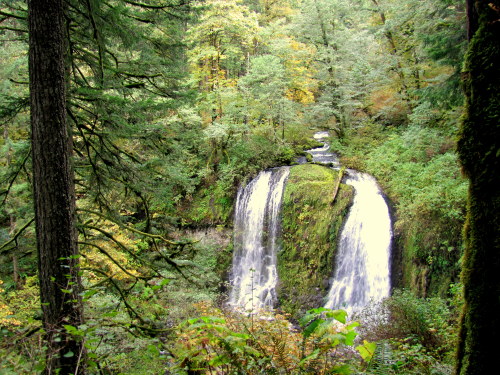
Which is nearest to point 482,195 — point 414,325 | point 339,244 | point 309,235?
point 414,325

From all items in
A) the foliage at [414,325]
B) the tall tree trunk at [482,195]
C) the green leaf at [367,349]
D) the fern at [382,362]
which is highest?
the tall tree trunk at [482,195]

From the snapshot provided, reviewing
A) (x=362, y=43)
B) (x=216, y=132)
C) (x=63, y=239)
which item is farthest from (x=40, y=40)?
(x=362, y=43)

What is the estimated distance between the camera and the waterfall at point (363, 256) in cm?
1023

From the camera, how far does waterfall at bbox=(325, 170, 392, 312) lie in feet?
33.6

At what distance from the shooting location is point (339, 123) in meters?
16.5

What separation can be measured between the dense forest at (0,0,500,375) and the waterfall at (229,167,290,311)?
0.51 metres

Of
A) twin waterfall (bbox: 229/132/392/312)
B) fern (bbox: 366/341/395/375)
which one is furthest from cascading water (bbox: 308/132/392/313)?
fern (bbox: 366/341/395/375)

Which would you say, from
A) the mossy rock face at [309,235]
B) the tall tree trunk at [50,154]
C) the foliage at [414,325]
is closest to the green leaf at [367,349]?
the tall tree trunk at [50,154]

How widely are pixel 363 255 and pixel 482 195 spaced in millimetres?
9417

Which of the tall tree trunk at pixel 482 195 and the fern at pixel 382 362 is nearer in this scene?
the tall tree trunk at pixel 482 195

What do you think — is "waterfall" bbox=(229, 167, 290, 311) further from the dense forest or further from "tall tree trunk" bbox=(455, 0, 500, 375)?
"tall tree trunk" bbox=(455, 0, 500, 375)

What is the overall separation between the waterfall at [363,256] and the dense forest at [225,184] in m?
0.36

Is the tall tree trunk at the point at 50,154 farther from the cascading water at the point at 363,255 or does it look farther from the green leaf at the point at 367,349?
the cascading water at the point at 363,255

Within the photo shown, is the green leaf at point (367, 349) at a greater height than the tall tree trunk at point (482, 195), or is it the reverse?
the tall tree trunk at point (482, 195)
